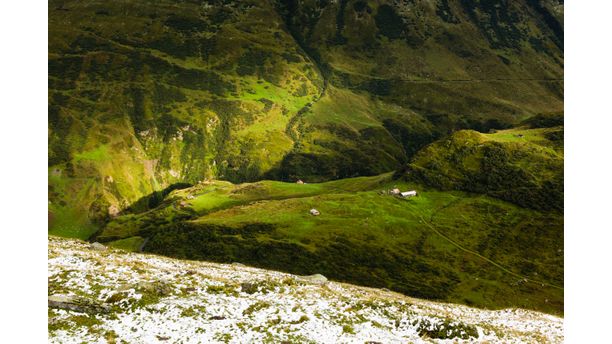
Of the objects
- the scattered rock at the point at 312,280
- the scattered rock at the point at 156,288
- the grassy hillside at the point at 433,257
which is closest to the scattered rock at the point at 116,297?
the scattered rock at the point at 156,288

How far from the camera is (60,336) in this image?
2583cm

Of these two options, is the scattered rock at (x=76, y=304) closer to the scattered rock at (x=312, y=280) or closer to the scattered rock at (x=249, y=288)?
the scattered rock at (x=249, y=288)

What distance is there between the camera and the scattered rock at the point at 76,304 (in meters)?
28.4

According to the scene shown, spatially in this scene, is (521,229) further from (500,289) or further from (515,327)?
(515,327)

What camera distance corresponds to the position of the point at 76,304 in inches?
1131

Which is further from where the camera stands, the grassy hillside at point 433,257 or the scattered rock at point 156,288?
the grassy hillside at point 433,257

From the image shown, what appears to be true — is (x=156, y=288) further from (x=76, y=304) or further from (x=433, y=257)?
(x=433, y=257)

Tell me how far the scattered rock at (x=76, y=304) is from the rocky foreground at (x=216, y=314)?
0.19 feet

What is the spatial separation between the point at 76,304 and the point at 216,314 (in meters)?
8.96

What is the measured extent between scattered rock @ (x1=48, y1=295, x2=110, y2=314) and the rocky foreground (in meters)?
0.06

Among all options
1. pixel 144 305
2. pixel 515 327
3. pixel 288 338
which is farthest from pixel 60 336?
pixel 515 327

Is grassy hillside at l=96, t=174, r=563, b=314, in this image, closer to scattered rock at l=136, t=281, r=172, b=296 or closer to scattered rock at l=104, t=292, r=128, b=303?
scattered rock at l=136, t=281, r=172, b=296

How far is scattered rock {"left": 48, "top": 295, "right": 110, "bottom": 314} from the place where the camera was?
2844 cm

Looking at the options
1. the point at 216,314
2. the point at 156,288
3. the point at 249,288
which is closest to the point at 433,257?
the point at 249,288
